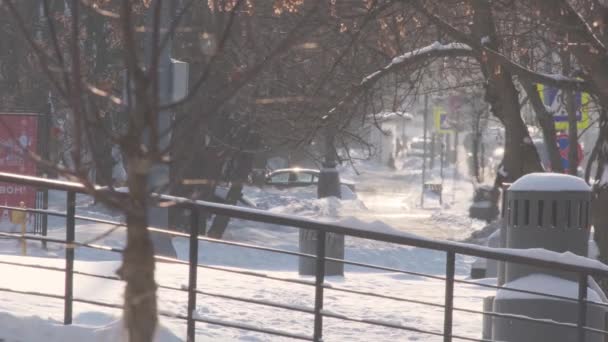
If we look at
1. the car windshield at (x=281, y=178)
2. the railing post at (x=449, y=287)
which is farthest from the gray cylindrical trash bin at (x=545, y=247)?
the car windshield at (x=281, y=178)

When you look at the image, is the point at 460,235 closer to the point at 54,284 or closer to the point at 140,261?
the point at 54,284

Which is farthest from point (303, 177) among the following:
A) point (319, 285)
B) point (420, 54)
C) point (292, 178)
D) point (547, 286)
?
point (319, 285)

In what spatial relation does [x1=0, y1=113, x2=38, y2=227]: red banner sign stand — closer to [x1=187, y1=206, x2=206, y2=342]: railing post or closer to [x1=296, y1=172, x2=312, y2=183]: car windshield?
[x1=187, y1=206, x2=206, y2=342]: railing post

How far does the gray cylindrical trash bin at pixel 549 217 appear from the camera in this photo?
779cm

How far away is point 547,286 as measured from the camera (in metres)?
7.49

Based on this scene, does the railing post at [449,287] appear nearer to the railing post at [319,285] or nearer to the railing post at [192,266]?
the railing post at [319,285]

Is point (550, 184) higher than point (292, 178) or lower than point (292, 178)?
higher

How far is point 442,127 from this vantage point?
41.5 metres

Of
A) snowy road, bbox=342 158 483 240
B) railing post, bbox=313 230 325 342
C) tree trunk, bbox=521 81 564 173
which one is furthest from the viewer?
snowy road, bbox=342 158 483 240

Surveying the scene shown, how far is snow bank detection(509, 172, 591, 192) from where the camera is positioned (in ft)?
25.9

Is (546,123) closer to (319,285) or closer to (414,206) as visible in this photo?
(319,285)

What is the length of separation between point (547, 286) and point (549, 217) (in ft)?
1.86

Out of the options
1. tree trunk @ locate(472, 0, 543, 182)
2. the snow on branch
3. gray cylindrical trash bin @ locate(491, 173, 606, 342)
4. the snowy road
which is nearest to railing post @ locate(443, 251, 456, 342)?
gray cylindrical trash bin @ locate(491, 173, 606, 342)

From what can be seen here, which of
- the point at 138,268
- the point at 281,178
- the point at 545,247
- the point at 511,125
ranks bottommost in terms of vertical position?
the point at 281,178
